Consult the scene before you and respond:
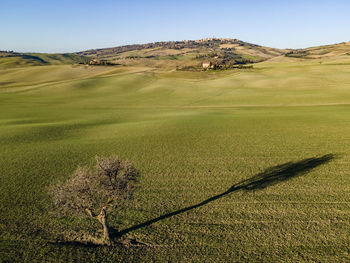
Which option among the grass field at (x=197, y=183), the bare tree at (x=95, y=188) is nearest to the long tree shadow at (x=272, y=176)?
the grass field at (x=197, y=183)

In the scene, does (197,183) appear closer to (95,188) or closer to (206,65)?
(95,188)

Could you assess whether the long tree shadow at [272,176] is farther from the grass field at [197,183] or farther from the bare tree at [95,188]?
the bare tree at [95,188]

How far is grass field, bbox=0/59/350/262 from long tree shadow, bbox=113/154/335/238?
0.10 metres

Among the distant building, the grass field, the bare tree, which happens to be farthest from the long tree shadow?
the distant building

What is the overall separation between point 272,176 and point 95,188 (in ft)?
57.4

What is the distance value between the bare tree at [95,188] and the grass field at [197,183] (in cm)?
231

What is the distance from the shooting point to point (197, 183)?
23.0 m

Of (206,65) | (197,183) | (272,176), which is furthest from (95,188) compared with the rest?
(206,65)

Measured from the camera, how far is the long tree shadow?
63.2ft

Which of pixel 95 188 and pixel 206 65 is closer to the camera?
pixel 95 188

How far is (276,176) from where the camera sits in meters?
24.0

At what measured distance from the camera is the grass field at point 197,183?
14859mm

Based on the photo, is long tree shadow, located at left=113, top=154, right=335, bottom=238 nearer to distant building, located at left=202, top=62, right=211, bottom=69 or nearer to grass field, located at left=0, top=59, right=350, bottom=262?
grass field, located at left=0, top=59, right=350, bottom=262

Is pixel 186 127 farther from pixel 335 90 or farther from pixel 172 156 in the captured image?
pixel 335 90
